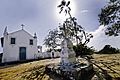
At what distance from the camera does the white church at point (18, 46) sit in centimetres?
2892

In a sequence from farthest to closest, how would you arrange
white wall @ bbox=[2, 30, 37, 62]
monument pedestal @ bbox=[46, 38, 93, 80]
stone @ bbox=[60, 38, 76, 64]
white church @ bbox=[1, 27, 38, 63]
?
white church @ bbox=[1, 27, 38, 63]
white wall @ bbox=[2, 30, 37, 62]
stone @ bbox=[60, 38, 76, 64]
monument pedestal @ bbox=[46, 38, 93, 80]

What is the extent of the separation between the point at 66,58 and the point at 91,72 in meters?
2.01

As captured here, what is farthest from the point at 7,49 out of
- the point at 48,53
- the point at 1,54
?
the point at 48,53

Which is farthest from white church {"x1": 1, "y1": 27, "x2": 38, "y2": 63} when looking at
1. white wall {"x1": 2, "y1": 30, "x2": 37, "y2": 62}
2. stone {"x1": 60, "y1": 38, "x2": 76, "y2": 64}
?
stone {"x1": 60, "y1": 38, "x2": 76, "y2": 64}

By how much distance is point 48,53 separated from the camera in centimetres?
3219

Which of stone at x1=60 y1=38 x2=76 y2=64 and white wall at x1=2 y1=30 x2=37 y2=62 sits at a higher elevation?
white wall at x1=2 y1=30 x2=37 y2=62

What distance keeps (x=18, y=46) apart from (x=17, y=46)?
18cm

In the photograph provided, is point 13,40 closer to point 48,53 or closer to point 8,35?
point 8,35

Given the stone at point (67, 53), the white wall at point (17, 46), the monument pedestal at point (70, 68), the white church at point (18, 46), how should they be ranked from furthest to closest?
the white church at point (18, 46) → the white wall at point (17, 46) → the stone at point (67, 53) → the monument pedestal at point (70, 68)

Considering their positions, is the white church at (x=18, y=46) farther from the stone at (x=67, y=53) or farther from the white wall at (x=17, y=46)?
the stone at (x=67, y=53)

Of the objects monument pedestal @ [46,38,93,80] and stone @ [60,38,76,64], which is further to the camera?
stone @ [60,38,76,64]

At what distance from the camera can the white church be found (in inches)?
1139

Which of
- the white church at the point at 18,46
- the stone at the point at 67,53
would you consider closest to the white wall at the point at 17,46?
the white church at the point at 18,46

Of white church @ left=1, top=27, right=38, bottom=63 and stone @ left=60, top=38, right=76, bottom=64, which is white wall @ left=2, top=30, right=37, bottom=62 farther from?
stone @ left=60, top=38, right=76, bottom=64
